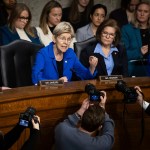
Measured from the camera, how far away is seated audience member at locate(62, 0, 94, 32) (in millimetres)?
4684

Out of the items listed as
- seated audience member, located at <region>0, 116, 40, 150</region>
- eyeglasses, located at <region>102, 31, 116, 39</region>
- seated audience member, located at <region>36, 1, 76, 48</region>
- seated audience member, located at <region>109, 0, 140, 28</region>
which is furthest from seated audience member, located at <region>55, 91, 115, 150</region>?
seated audience member, located at <region>109, 0, 140, 28</region>

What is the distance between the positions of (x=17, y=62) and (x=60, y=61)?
339mm

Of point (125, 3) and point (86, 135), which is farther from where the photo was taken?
point (125, 3)

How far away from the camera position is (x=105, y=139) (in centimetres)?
232

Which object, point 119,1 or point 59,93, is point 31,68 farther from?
point 119,1

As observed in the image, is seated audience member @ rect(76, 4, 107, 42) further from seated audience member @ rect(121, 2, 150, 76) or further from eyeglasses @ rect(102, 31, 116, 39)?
eyeglasses @ rect(102, 31, 116, 39)

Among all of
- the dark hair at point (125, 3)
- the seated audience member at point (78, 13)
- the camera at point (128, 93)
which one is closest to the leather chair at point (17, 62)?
the camera at point (128, 93)

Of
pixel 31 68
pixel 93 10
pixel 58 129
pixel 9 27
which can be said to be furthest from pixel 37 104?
pixel 93 10

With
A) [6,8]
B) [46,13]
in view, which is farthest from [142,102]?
[6,8]

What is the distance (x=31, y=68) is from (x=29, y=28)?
721 millimetres

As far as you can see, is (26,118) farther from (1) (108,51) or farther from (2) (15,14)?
(2) (15,14)

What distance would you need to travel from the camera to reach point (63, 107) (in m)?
2.80

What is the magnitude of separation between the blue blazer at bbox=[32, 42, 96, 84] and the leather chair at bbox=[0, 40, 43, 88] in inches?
6.0

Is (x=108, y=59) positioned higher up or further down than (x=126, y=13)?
further down
